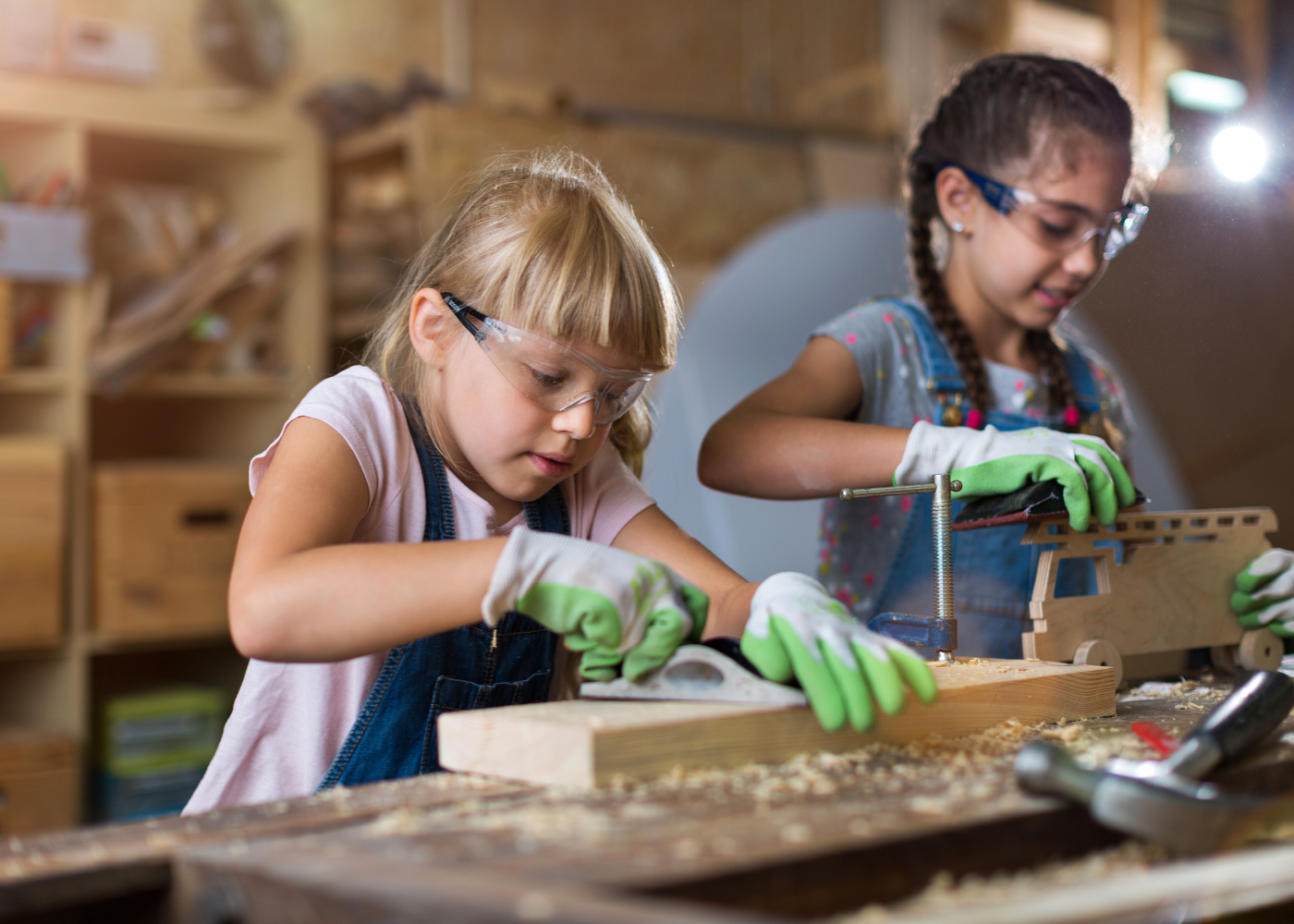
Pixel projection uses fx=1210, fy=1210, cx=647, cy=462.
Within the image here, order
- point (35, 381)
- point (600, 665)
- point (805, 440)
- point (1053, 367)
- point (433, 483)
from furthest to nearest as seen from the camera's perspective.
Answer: point (35, 381) < point (1053, 367) < point (805, 440) < point (433, 483) < point (600, 665)

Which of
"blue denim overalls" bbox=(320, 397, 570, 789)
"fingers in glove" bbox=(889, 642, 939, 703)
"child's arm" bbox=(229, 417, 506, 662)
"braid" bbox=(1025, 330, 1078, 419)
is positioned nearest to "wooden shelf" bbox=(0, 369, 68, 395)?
"blue denim overalls" bbox=(320, 397, 570, 789)

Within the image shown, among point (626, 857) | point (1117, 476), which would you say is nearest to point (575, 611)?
point (626, 857)

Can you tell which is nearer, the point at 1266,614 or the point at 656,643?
the point at 656,643

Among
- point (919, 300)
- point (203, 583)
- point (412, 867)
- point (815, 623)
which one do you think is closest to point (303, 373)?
point (203, 583)

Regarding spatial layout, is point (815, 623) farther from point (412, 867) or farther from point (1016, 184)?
point (1016, 184)

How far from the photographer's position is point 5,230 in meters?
2.65

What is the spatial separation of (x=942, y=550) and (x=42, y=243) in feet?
7.50

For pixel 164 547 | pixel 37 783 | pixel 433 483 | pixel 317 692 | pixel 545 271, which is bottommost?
pixel 37 783

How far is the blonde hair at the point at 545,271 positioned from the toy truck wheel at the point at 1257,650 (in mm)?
784

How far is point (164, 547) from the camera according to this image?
2814mm

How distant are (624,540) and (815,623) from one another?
431 mm

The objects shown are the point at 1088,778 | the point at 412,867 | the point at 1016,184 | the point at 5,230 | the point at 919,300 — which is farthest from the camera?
the point at 5,230

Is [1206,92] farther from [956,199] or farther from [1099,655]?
[1099,655]

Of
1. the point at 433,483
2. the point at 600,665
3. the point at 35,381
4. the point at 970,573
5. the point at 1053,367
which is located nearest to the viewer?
the point at 600,665
